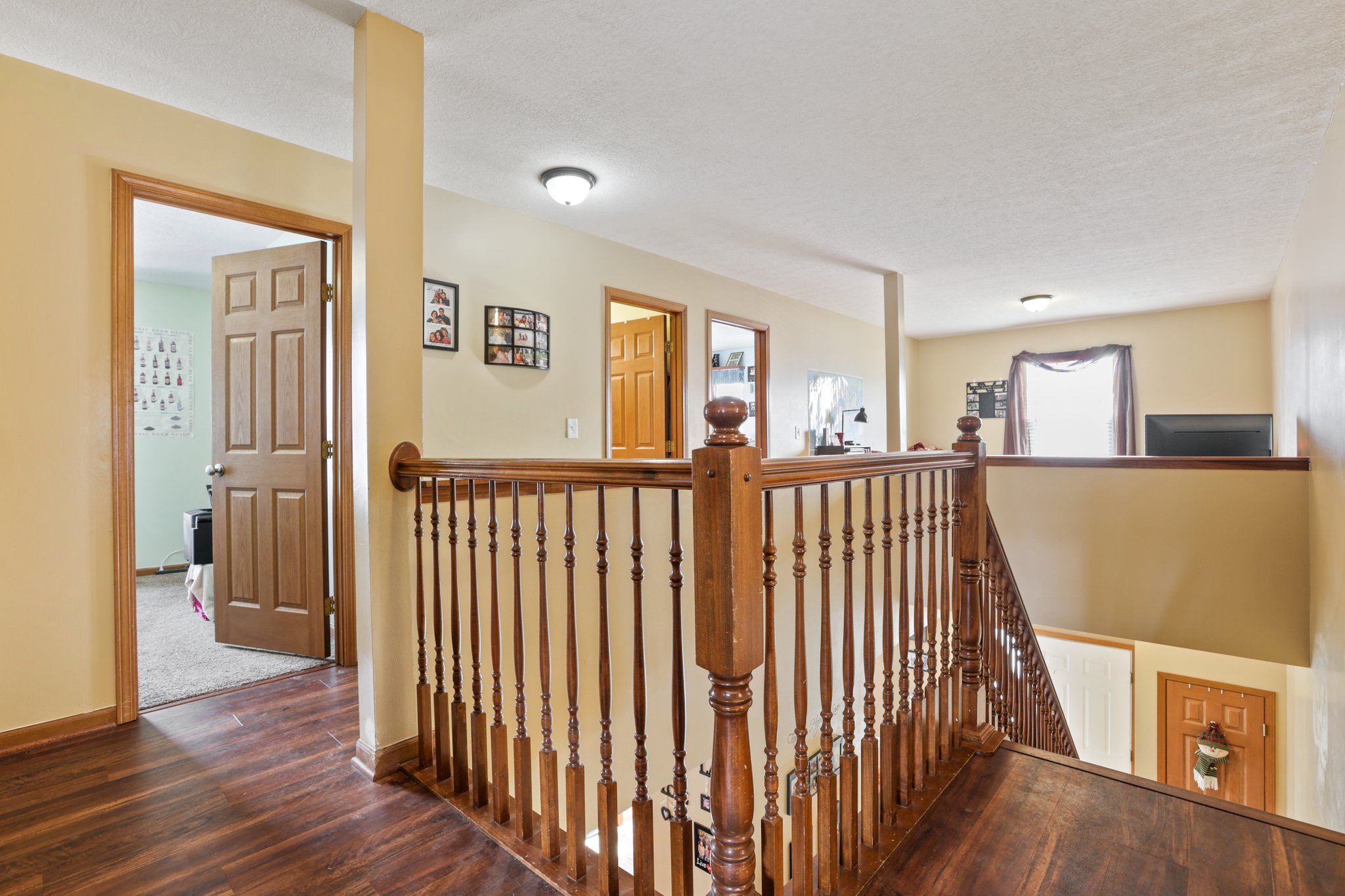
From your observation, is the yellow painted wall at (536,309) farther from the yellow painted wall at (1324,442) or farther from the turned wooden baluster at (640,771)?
the yellow painted wall at (1324,442)

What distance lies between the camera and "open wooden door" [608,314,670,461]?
4695 mm

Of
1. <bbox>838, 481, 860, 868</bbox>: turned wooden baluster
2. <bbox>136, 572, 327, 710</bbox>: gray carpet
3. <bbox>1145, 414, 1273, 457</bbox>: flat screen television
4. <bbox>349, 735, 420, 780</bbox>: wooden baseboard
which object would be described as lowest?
<bbox>136, 572, 327, 710</bbox>: gray carpet

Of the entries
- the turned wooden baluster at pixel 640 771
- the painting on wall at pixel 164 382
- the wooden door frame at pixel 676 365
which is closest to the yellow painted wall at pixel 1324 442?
the turned wooden baluster at pixel 640 771

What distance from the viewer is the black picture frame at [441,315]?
312 cm

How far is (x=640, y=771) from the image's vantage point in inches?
50.8

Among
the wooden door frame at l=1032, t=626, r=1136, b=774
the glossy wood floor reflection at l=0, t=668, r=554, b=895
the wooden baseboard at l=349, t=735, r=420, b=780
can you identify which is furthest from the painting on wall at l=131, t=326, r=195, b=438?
the wooden door frame at l=1032, t=626, r=1136, b=774

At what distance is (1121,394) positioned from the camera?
646 cm

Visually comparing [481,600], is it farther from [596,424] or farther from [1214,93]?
[1214,93]

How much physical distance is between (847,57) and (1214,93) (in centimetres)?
147

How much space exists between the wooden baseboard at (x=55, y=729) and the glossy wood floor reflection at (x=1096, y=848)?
2.58m

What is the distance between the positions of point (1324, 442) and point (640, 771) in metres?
3.30

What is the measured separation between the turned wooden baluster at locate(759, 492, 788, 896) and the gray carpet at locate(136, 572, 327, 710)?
8.14 feet

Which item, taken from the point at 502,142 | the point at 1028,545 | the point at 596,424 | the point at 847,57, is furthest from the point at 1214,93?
the point at 596,424

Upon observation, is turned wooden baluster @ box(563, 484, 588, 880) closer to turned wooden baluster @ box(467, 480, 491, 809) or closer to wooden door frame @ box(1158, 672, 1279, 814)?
turned wooden baluster @ box(467, 480, 491, 809)
